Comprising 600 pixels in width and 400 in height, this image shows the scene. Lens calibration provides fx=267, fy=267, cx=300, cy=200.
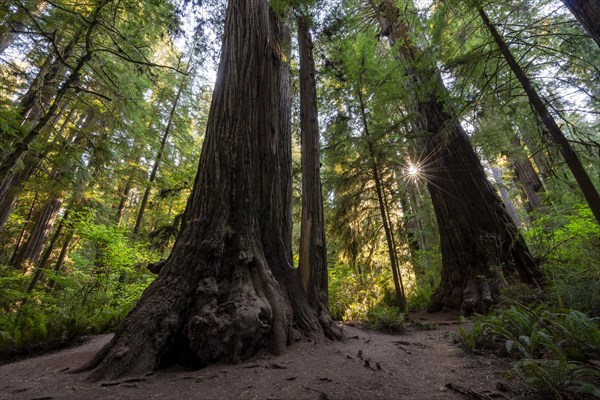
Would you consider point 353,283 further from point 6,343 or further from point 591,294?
point 6,343

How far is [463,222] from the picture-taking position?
6332mm

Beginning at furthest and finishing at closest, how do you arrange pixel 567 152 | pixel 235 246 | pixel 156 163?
pixel 156 163 < pixel 235 246 < pixel 567 152

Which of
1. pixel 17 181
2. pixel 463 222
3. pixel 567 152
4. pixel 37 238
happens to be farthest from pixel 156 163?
pixel 567 152

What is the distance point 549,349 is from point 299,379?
2401 mm

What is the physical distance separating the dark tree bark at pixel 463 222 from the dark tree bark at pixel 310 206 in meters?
1.96

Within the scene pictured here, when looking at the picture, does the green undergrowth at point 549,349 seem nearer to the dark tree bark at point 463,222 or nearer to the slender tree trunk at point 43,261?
the dark tree bark at point 463,222

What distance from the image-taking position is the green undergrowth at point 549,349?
70.7 inches

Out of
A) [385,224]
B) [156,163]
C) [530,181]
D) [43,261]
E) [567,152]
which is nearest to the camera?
[567,152]

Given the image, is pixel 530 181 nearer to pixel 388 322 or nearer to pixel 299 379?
pixel 388 322

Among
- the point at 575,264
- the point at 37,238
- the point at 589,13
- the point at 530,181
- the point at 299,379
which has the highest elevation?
the point at 530,181

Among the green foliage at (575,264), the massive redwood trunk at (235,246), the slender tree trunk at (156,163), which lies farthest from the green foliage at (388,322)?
the slender tree trunk at (156,163)

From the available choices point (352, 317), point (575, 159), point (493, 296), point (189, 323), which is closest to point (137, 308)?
point (189, 323)

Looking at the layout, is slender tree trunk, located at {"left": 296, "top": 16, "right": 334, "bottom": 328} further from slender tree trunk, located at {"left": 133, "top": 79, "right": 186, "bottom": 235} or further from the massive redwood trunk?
slender tree trunk, located at {"left": 133, "top": 79, "right": 186, "bottom": 235}

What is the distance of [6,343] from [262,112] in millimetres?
4749
